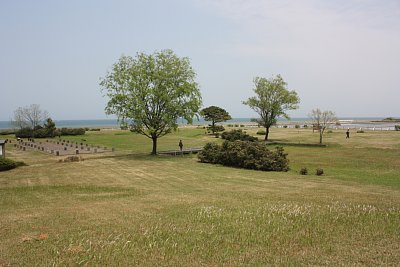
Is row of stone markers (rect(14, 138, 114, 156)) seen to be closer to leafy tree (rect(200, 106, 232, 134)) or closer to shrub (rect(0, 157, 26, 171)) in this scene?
shrub (rect(0, 157, 26, 171))

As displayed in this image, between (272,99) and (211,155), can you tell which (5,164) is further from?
(272,99)

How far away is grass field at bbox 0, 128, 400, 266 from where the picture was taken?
8.18 metres

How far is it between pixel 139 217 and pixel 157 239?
332cm

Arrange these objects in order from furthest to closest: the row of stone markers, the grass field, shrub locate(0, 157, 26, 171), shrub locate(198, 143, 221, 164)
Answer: the row of stone markers < shrub locate(198, 143, 221, 164) < shrub locate(0, 157, 26, 171) < the grass field

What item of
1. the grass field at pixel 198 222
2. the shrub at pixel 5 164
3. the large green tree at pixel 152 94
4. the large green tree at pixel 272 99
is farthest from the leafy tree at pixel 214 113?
the grass field at pixel 198 222

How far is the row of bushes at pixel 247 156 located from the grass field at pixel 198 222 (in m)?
8.13

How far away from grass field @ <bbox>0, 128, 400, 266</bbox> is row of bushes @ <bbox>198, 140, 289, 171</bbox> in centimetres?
813

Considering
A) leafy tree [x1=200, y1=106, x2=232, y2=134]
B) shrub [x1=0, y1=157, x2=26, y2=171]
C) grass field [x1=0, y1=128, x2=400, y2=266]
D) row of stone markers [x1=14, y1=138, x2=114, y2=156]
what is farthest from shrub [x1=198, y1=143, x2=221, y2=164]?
leafy tree [x1=200, y1=106, x2=232, y2=134]

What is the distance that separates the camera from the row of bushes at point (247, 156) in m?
32.2

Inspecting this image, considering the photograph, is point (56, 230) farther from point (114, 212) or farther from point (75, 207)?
point (75, 207)

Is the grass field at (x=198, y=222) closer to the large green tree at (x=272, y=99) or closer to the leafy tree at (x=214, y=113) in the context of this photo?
the large green tree at (x=272, y=99)

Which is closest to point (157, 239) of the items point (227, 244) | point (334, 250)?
point (227, 244)

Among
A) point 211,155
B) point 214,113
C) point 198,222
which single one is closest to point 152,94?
point 211,155

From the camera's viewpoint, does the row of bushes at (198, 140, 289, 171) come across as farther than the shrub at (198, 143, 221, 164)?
No
